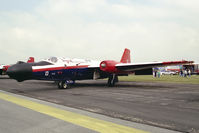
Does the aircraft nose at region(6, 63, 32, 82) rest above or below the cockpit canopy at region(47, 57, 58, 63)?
below

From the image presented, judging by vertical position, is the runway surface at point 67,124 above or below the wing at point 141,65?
below

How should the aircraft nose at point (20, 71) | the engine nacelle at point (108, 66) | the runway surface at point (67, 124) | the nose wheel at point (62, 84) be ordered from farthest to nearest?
the engine nacelle at point (108, 66) → the nose wheel at point (62, 84) → the aircraft nose at point (20, 71) → the runway surface at point (67, 124)

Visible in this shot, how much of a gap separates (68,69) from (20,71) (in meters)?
4.35

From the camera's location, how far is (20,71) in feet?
42.4

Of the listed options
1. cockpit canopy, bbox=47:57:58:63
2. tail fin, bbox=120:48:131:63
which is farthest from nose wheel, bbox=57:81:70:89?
tail fin, bbox=120:48:131:63

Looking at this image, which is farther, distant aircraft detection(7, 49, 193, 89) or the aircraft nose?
distant aircraft detection(7, 49, 193, 89)

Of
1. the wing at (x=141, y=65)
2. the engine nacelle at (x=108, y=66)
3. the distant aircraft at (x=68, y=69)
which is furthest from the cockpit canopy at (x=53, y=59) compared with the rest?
the wing at (x=141, y=65)

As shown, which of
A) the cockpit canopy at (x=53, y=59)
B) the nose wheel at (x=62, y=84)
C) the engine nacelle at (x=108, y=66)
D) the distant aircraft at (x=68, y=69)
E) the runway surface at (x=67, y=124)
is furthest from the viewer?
the engine nacelle at (x=108, y=66)

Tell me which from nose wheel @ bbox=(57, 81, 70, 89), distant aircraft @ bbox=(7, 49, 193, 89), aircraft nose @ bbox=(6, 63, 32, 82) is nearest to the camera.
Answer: aircraft nose @ bbox=(6, 63, 32, 82)

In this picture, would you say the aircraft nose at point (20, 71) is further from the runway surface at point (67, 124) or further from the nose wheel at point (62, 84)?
the runway surface at point (67, 124)

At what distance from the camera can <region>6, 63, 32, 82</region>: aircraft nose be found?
12.7 metres

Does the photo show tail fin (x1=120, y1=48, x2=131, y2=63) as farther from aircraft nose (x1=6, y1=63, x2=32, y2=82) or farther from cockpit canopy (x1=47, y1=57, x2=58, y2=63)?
aircraft nose (x1=6, y1=63, x2=32, y2=82)

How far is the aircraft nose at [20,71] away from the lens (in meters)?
12.7

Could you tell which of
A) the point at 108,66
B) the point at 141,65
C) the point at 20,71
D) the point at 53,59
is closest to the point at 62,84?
the point at 53,59
